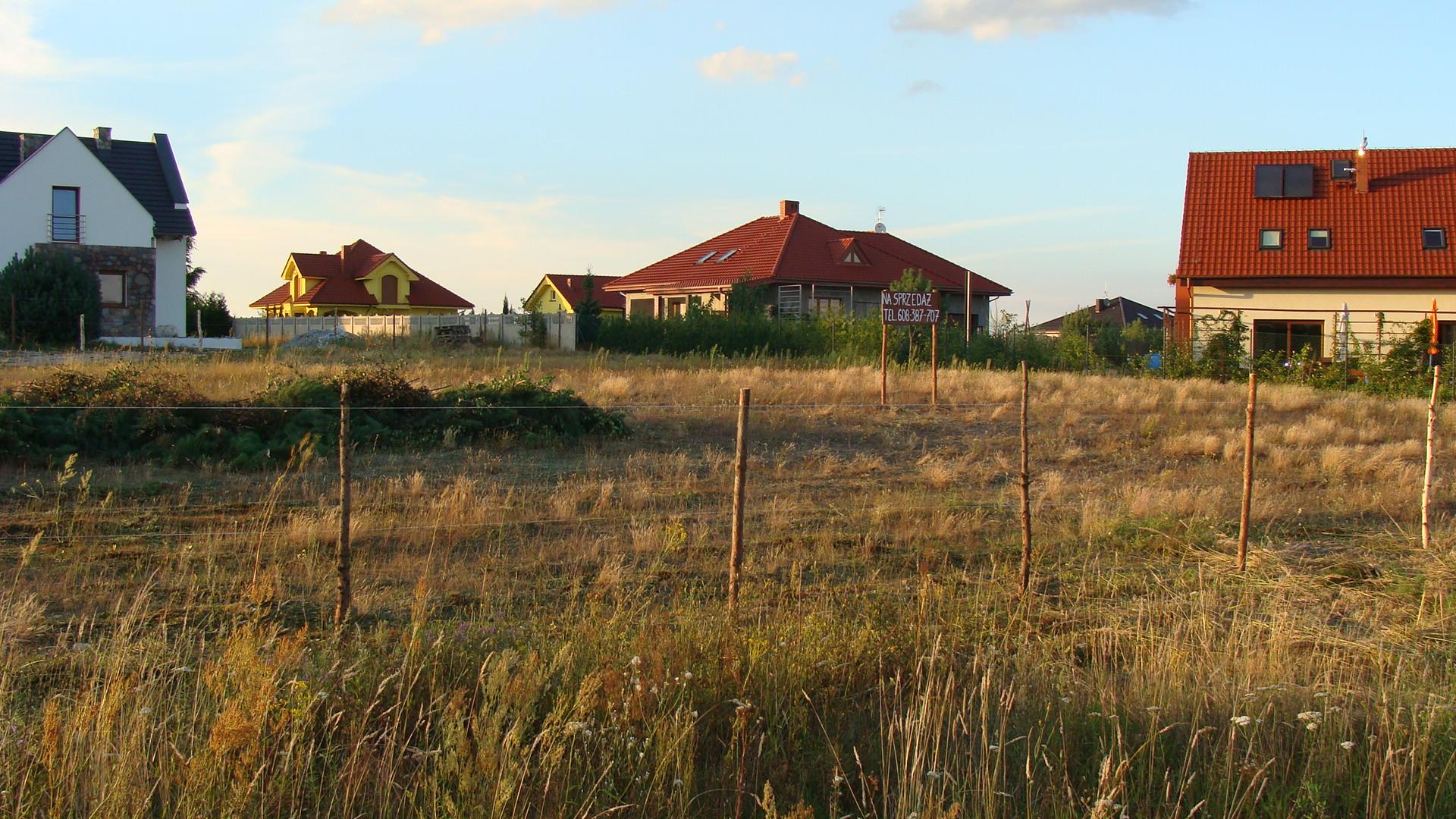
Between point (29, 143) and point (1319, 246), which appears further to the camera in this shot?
point (29, 143)

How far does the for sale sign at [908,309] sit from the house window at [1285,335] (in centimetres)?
1592

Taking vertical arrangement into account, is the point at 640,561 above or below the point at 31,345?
below

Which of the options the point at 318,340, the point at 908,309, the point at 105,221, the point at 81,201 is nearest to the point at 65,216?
the point at 81,201

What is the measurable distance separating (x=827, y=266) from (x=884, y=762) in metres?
40.9

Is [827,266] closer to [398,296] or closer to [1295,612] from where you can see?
[398,296]

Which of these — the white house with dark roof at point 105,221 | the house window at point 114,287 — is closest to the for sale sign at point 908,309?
the white house with dark roof at point 105,221

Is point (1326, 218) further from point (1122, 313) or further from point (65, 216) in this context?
point (1122, 313)

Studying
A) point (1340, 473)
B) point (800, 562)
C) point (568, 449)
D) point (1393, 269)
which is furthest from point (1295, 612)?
point (1393, 269)

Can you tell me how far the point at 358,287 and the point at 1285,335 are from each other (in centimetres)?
4993

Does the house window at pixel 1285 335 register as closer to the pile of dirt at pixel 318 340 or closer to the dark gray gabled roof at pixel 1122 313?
the pile of dirt at pixel 318 340

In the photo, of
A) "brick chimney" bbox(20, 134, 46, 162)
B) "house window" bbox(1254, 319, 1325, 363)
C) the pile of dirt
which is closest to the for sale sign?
the pile of dirt

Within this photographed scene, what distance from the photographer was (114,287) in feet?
126

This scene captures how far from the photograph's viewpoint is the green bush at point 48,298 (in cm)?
3259

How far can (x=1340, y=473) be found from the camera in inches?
508
